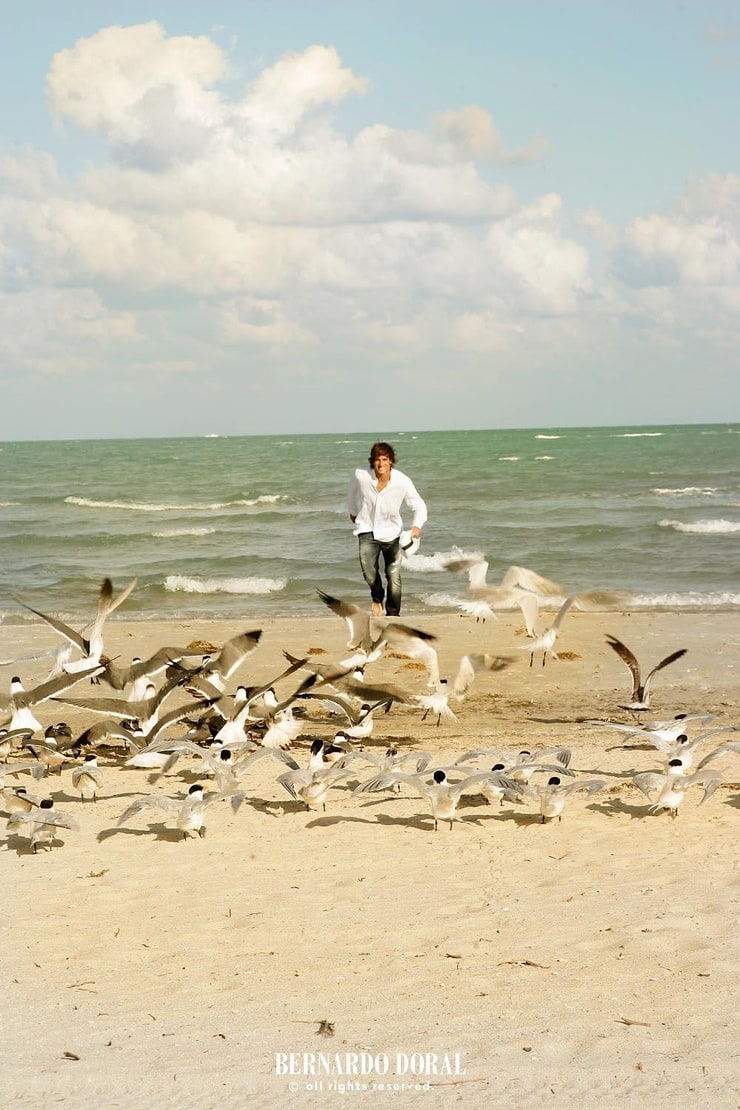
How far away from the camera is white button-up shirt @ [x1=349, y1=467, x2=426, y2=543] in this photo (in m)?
10.6

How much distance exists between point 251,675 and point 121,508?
973 inches

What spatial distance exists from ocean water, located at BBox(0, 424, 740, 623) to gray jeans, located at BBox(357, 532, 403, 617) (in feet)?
12.9

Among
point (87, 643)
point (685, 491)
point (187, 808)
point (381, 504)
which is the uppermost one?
point (381, 504)

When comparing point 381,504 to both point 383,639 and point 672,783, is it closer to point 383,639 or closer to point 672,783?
point 383,639

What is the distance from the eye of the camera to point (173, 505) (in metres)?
35.7

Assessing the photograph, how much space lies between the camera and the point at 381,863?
597 centimetres

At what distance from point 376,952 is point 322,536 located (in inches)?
789

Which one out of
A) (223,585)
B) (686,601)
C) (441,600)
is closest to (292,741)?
(441,600)

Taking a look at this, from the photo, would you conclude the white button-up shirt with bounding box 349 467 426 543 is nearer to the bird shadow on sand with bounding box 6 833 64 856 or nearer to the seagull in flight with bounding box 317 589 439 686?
the seagull in flight with bounding box 317 589 439 686

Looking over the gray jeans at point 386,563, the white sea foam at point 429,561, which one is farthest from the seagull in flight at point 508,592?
the white sea foam at point 429,561

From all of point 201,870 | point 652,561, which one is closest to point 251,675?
point 201,870

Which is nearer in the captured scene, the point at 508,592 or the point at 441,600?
the point at 508,592

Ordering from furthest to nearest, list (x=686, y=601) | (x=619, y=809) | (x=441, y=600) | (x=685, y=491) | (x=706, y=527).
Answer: (x=685, y=491) → (x=706, y=527) → (x=441, y=600) → (x=686, y=601) → (x=619, y=809)

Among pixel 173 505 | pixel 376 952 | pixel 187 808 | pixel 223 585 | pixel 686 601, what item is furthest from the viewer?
pixel 173 505
